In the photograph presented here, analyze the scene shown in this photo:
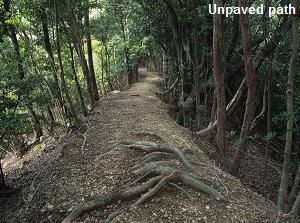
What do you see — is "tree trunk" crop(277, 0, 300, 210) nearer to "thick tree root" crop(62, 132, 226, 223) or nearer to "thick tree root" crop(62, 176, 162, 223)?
"thick tree root" crop(62, 132, 226, 223)

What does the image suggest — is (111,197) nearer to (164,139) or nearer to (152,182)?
(152,182)

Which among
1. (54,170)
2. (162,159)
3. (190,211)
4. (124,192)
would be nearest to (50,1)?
(54,170)

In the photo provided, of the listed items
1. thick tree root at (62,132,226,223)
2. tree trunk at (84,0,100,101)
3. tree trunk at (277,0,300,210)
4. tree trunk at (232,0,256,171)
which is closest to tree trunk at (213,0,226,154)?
tree trunk at (232,0,256,171)

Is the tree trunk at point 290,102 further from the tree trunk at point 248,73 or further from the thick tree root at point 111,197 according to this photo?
the thick tree root at point 111,197

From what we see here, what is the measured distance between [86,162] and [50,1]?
6.45 meters

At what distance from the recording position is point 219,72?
7.75 meters

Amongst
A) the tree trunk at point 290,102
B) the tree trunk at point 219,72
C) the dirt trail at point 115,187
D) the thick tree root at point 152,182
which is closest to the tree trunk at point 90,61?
the dirt trail at point 115,187

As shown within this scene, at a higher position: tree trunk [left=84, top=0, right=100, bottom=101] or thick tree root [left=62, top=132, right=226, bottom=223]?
tree trunk [left=84, top=0, right=100, bottom=101]

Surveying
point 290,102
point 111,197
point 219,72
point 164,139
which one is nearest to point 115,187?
point 111,197

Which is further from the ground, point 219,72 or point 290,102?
point 219,72

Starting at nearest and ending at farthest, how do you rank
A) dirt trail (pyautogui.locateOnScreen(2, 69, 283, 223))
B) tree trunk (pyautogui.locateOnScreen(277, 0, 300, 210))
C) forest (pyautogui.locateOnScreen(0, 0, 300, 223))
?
dirt trail (pyautogui.locateOnScreen(2, 69, 283, 223))
forest (pyautogui.locateOnScreen(0, 0, 300, 223))
tree trunk (pyautogui.locateOnScreen(277, 0, 300, 210))

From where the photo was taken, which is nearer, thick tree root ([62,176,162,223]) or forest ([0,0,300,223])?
thick tree root ([62,176,162,223])

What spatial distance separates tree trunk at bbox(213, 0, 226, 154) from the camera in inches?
293

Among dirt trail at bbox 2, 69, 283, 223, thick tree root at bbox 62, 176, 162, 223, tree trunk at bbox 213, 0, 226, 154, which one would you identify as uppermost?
tree trunk at bbox 213, 0, 226, 154
